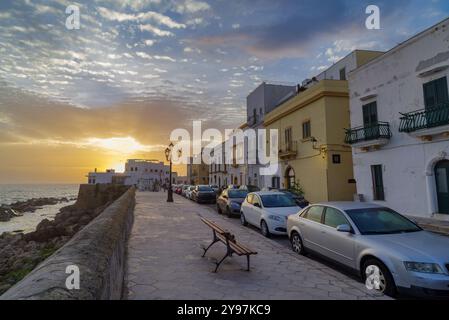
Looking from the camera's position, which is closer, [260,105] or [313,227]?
[313,227]

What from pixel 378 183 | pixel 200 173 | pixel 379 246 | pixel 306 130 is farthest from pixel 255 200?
pixel 200 173

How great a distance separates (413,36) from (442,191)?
24.5ft

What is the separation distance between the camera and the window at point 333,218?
632cm

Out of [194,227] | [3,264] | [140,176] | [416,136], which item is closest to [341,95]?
[416,136]

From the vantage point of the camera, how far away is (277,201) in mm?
11289

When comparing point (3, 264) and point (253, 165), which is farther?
point (253, 165)

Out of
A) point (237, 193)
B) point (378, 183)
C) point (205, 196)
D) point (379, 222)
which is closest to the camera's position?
point (379, 222)

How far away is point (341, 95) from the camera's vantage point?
20391 millimetres

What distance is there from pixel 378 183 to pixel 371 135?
2.82 meters

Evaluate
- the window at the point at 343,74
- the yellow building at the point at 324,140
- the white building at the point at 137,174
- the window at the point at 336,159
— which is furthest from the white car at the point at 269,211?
the white building at the point at 137,174

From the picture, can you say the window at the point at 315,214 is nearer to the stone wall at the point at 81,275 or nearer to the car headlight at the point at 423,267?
the car headlight at the point at 423,267

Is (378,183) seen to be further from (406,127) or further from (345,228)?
(345,228)
